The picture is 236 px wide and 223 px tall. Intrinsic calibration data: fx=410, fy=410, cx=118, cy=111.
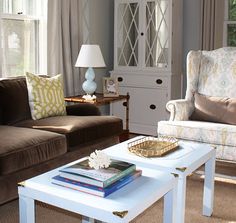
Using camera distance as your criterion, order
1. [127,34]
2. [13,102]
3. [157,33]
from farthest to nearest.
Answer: [127,34], [157,33], [13,102]

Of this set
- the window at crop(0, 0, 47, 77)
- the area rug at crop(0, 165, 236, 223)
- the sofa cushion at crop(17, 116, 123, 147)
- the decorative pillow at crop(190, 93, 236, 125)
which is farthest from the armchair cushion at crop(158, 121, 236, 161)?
the window at crop(0, 0, 47, 77)

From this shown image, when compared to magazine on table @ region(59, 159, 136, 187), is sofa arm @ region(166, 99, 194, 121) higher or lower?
higher

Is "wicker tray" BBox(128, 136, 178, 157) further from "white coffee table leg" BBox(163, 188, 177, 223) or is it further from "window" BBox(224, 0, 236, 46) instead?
"window" BBox(224, 0, 236, 46)

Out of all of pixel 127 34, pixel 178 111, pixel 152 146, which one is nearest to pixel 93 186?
pixel 152 146

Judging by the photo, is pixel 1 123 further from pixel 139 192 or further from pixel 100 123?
pixel 139 192

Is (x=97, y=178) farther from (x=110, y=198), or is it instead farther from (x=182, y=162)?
(x=182, y=162)

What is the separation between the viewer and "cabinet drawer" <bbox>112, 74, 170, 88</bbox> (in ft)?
15.8

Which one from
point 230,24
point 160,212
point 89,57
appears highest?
point 230,24

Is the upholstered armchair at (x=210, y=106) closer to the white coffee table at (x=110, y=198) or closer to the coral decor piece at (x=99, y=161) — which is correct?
the white coffee table at (x=110, y=198)

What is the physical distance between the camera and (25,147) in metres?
2.67

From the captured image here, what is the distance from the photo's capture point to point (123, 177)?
6.45 ft

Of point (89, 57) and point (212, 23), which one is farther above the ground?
point (212, 23)

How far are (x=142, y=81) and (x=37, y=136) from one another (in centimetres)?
233

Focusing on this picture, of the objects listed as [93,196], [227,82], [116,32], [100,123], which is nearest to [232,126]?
[227,82]
